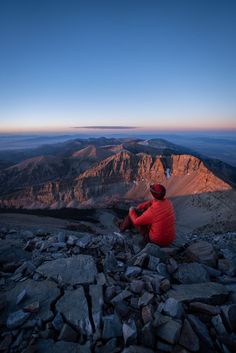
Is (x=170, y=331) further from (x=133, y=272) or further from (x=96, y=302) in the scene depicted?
(x=133, y=272)

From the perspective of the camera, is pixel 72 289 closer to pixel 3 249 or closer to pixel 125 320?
pixel 125 320

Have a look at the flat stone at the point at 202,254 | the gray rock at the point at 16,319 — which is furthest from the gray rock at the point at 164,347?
the flat stone at the point at 202,254

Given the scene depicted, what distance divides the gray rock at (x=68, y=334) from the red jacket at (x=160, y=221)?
3.24 m

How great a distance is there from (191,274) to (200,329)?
1.50m

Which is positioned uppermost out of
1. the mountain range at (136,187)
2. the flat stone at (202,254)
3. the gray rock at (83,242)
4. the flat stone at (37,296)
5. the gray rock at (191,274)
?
the flat stone at (37,296)

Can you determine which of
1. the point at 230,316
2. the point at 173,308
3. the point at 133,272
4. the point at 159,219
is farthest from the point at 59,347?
the point at 159,219

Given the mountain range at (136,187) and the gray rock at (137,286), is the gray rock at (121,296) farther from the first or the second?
the mountain range at (136,187)

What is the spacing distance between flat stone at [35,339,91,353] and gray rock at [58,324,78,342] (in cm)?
6

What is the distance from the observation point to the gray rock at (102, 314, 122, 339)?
354cm

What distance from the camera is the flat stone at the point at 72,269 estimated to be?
4855 mm

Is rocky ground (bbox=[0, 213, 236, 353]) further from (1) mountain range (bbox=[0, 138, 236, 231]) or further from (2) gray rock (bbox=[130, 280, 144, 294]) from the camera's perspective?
(1) mountain range (bbox=[0, 138, 236, 231])

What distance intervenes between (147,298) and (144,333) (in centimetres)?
72

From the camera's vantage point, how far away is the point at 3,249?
5.95 meters

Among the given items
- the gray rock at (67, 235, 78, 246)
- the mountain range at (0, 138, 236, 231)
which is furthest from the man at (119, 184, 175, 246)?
the mountain range at (0, 138, 236, 231)
